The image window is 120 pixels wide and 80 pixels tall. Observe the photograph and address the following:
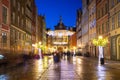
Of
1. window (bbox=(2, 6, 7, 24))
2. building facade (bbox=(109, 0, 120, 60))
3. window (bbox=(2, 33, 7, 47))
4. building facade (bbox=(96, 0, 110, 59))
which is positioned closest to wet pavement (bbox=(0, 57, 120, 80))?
window (bbox=(2, 33, 7, 47))

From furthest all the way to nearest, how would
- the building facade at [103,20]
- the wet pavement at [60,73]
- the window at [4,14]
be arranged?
the building facade at [103,20]
the window at [4,14]
the wet pavement at [60,73]

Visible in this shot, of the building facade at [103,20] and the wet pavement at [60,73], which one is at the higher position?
the building facade at [103,20]

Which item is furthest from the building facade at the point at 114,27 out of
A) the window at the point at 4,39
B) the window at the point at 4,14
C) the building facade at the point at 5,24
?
the window at the point at 4,14

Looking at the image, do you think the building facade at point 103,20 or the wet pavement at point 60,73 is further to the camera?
the building facade at point 103,20

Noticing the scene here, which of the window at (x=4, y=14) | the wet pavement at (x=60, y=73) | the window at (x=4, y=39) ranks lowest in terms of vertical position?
the wet pavement at (x=60, y=73)

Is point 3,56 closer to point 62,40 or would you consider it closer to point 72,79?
point 72,79

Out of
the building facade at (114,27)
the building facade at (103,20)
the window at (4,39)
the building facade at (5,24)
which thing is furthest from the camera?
the building facade at (103,20)

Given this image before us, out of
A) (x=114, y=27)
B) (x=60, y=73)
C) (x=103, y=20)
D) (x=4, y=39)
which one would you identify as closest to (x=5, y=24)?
(x=4, y=39)

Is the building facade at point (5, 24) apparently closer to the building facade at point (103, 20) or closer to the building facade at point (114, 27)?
the building facade at point (114, 27)

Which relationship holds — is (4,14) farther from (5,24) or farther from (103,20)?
(103,20)

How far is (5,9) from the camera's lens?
45875 mm

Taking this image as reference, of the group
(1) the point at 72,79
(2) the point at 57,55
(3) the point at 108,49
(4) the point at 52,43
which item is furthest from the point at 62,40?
(1) the point at 72,79

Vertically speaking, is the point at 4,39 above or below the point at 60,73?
above

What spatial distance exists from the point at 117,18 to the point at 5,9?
57.6 feet
